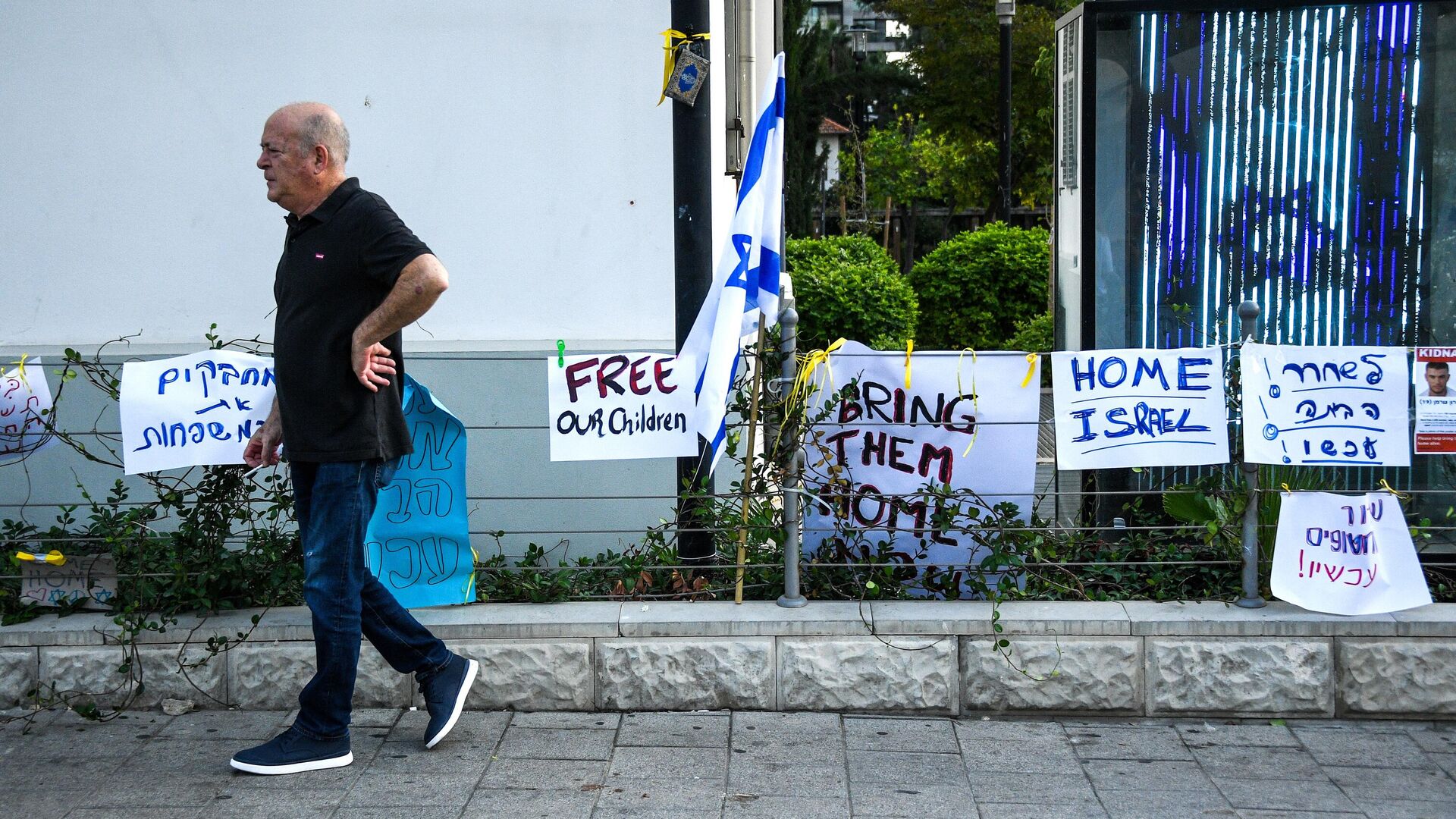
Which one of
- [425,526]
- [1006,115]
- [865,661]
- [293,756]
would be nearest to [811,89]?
[1006,115]

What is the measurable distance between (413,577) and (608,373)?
101 cm

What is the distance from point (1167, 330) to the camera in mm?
5602

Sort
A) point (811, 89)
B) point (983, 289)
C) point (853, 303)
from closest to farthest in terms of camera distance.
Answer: point (853, 303)
point (983, 289)
point (811, 89)

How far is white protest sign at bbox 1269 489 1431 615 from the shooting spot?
4.52 meters

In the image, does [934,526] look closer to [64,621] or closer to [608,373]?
[608,373]

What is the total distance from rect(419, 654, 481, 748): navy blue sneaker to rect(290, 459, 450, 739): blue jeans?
0.22 metres

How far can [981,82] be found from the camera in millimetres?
29109

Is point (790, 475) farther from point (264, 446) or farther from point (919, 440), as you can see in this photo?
point (264, 446)

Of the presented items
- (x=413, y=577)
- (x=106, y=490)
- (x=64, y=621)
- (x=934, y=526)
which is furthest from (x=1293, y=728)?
(x=106, y=490)

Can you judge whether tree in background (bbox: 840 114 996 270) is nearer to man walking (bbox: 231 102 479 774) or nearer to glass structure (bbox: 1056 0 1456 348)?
glass structure (bbox: 1056 0 1456 348)

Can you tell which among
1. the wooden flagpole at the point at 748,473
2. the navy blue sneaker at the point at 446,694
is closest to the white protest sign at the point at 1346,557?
the wooden flagpole at the point at 748,473

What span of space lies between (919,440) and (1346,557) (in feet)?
4.86

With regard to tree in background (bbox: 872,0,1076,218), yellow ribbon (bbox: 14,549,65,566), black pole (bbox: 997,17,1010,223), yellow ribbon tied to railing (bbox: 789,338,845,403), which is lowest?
yellow ribbon (bbox: 14,549,65,566)

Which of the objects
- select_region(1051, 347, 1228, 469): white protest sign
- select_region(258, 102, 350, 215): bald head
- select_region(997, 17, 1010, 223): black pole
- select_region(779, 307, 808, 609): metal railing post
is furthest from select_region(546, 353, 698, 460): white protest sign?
select_region(997, 17, 1010, 223): black pole
